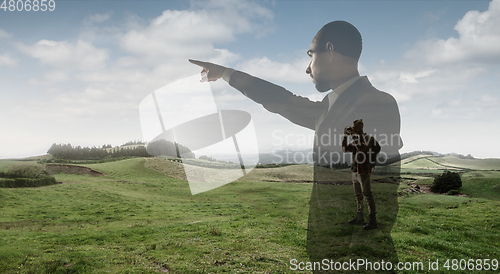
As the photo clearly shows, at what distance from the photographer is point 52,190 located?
25.3 meters

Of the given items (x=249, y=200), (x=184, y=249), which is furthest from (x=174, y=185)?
(x=184, y=249)

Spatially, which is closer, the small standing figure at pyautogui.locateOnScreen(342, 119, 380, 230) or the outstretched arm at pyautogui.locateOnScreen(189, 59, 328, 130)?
the small standing figure at pyautogui.locateOnScreen(342, 119, 380, 230)

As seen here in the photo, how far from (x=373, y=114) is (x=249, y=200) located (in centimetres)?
2612

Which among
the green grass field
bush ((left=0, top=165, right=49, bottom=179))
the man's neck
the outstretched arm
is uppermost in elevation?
the man's neck

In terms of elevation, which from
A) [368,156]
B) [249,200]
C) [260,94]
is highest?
[260,94]

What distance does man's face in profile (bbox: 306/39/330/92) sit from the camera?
242 centimetres

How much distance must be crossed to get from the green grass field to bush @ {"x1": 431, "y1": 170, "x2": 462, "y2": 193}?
2086 mm

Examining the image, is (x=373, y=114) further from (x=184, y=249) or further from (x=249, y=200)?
(x=249, y=200)

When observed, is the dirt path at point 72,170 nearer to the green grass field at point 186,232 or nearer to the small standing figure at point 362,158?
the green grass field at point 186,232

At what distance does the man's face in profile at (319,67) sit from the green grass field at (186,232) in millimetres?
2491

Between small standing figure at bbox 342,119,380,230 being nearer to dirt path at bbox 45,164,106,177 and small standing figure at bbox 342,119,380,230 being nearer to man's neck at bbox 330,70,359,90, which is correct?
man's neck at bbox 330,70,359,90

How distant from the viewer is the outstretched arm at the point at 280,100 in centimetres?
257

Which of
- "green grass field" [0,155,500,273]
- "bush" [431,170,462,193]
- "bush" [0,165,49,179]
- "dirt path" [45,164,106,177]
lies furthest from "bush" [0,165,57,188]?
"bush" [431,170,462,193]

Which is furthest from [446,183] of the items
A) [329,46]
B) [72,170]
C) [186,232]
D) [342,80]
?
[72,170]
